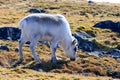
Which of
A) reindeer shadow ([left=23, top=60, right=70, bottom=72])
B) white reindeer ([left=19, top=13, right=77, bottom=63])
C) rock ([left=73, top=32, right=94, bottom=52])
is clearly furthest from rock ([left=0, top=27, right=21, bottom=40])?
reindeer shadow ([left=23, top=60, right=70, bottom=72])

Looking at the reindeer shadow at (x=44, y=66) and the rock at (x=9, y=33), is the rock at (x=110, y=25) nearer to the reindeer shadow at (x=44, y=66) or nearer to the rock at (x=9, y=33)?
the rock at (x=9, y=33)

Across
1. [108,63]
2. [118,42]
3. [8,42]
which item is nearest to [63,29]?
[108,63]

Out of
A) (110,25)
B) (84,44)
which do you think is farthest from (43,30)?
(110,25)

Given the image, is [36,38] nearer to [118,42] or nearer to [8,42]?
[8,42]

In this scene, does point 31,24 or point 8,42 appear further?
point 8,42

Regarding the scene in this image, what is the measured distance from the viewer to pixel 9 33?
4253 centimetres

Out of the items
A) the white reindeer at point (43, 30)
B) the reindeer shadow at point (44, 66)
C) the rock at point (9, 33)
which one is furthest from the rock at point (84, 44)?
the reindeer shadow at point (44, 66)

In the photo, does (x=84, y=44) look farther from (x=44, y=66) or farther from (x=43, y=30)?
(x=44, y=66)

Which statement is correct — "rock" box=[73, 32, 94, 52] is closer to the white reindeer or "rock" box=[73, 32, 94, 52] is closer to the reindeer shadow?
the white reindeer

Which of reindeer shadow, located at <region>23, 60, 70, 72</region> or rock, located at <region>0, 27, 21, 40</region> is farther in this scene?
rock, located at <region>0, 27, 21, 40</region>

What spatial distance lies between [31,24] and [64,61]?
13.9 feet

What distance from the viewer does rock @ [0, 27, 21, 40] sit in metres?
42.1

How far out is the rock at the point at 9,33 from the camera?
4209 centimetres

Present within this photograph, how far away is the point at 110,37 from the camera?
50.9m
